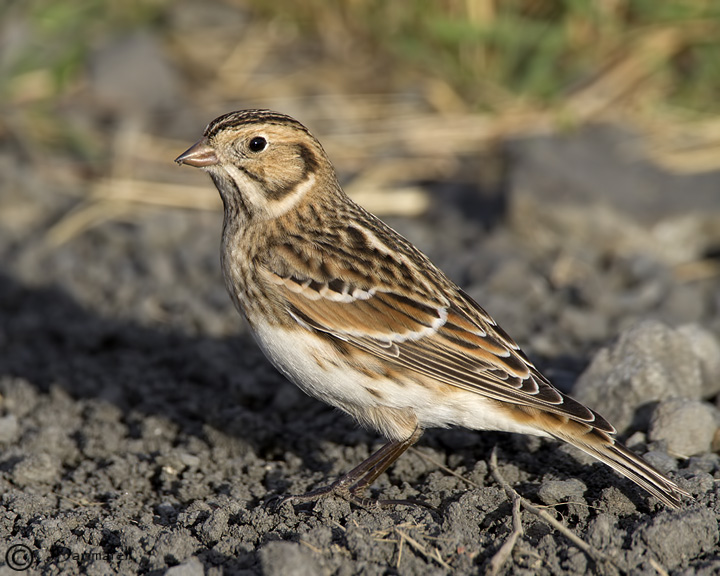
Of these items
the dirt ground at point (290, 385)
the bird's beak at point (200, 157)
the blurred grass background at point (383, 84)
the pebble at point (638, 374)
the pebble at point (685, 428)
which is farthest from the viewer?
the blurred grass background at point (383, 84)

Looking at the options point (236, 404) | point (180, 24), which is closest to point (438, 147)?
point (180, 24)

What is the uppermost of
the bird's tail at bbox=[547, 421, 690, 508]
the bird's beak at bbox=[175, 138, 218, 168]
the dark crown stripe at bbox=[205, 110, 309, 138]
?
the dark crown stripe at bbox=[205, 110, 309, 138]

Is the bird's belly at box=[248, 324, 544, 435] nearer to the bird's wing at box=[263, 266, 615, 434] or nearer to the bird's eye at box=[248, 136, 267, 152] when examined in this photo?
the bird's wing at box=[263, 266, 615, 434]

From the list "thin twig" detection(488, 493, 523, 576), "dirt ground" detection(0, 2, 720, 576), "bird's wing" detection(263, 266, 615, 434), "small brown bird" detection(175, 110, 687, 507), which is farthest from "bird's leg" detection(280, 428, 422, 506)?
"thin twig" detection(488, 493, 523, 576)

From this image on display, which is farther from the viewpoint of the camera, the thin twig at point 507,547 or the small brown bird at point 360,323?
the small brown bird at point 360,323

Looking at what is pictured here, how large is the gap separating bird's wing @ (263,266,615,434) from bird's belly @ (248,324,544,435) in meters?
0.06

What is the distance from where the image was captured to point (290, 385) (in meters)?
5.77

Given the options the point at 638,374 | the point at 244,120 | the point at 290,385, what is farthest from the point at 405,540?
the point at 244,120

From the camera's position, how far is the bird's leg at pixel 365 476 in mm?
4426

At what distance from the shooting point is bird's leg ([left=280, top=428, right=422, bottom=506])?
443 cm

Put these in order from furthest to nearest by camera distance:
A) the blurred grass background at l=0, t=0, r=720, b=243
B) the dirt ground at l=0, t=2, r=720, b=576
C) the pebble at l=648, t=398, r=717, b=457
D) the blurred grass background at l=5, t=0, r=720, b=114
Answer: the blurred grass background at l=5, t=0, r=720, b=114
the blurred grass background at l=0, t=0, r=720, b=243
the pebble at l=648, t=398, r=717, b=457
the dirt ground at l=0, t=2, r=720, b=576

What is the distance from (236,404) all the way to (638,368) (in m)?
2.21

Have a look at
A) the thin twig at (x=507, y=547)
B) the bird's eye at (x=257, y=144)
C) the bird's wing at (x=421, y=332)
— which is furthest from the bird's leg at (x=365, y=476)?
the bird's eye at (x=257, y=144)

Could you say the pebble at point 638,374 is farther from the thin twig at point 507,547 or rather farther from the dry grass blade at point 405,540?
the dry grass blade at point 405,540
